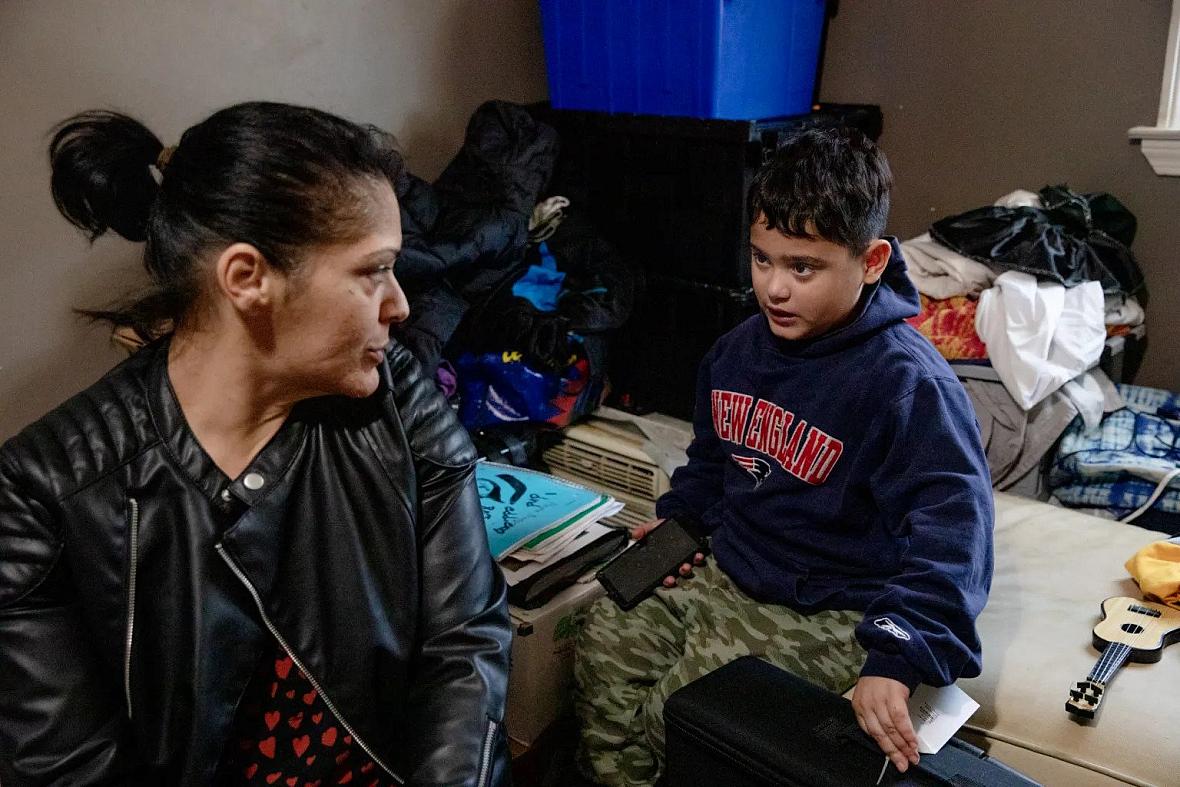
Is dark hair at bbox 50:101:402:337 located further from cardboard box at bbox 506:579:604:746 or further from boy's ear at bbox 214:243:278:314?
cardboard box at bbox 506:579:604:746

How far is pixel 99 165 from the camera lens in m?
1.25

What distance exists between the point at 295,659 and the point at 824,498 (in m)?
0.75

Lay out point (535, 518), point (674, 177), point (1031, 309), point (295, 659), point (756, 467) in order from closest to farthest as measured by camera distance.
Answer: point (295, 659), point (756, 467), point (535, 518), point (1031, 309), point (674, 177)

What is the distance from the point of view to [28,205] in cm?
182

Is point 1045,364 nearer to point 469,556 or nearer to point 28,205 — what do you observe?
point 469,556

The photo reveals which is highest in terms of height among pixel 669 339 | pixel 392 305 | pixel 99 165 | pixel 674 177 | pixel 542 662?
pixel 99 165

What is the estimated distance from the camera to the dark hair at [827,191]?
1332 mm

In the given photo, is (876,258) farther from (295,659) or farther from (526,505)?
(295,659)

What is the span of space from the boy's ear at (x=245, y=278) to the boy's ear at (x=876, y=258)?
830 millimetres

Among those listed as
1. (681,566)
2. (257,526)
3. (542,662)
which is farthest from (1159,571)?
(257,526)

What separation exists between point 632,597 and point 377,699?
0.53 m

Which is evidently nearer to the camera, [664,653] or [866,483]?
[866,483]

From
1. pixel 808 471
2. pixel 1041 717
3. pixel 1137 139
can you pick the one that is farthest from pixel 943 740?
pixel 1137 139

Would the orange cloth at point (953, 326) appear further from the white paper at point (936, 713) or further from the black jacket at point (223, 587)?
the black jacket at point (223, 587)
